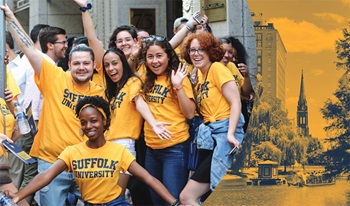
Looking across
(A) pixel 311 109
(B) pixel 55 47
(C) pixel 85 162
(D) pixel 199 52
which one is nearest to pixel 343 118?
(A) pixel 311 109

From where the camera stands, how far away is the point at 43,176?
296 inches

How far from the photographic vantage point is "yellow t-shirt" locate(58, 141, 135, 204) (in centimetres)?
759

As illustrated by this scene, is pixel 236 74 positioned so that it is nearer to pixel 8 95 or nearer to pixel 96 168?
pixel 96 168

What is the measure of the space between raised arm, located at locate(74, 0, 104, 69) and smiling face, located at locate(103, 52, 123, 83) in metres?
0.33

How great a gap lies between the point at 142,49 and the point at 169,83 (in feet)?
1.40

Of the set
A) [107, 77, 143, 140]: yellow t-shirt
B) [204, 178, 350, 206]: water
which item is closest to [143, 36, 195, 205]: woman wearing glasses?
[107, 77, 143, 140]: yellow t-shirt

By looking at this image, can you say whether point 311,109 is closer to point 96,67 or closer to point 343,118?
point 343,118

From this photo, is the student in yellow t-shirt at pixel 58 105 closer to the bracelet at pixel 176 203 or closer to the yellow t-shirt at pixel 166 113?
the yellow t-shirt at pixel 166 113

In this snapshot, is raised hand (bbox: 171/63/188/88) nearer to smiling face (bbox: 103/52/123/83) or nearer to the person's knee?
smiling face (bbox: 103/52/123/83)

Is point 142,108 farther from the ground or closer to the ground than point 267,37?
closer to the ground

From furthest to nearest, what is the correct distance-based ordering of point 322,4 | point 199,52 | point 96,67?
1. point 96,67
2. point 199,52
3. point 322,4

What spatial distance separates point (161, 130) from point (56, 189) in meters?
→ 1.02

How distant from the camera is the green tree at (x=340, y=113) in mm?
7227

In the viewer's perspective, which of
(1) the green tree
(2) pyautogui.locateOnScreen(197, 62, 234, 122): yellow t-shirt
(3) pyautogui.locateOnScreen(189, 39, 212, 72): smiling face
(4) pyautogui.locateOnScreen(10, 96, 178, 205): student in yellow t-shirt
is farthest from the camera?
(3) pyautogui.locateOnScreen(189, 39, 212, 72): smiling face
